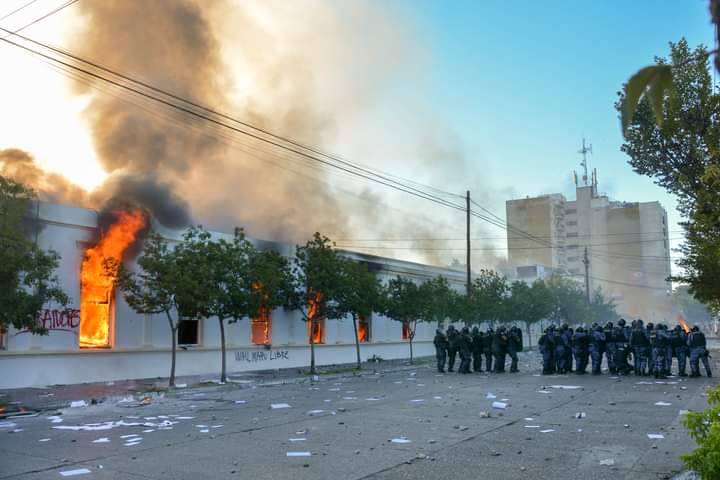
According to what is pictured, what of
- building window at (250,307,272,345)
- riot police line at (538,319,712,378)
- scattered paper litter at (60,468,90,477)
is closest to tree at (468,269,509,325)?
building window at (250,307,272,345)

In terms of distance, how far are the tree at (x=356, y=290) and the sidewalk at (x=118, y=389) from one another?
257cm

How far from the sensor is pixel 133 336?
68.1 ft

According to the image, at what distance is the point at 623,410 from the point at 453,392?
186 inches

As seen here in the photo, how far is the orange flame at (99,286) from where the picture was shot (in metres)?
19.9

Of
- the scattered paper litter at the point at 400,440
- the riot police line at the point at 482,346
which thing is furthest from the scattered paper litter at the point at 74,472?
the riot police line at the point at 482,346

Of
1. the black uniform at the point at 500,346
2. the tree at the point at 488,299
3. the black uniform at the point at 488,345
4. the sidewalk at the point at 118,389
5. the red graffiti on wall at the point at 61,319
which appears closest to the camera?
the sidewalk at the point at 118,389

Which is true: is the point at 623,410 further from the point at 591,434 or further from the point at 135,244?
the point at 135,244

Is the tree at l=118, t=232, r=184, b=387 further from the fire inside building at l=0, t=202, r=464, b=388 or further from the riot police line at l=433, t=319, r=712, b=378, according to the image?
the riot police line at l=433, t=319, r=712, b=378

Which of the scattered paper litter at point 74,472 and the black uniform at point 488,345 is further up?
the black uniform at point 488,345

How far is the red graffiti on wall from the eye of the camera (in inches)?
729

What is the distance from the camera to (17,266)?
13.6 meters

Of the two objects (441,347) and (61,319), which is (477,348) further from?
(61,319)

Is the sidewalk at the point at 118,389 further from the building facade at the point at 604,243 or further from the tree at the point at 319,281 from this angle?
the building facade at the point at 604,243

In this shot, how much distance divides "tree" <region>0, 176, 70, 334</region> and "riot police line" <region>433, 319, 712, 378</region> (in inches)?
546
